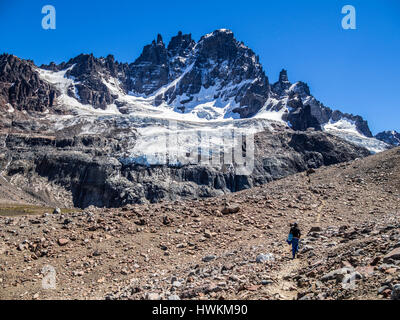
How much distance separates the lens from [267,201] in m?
26.5

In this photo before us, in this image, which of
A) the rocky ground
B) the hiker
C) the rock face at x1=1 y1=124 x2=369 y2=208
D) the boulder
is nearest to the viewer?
the boulder

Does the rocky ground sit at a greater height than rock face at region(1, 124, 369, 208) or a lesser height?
lesser

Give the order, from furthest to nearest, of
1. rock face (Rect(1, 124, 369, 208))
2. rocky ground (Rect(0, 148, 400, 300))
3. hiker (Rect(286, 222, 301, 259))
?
1. rock face (Rect(1, 124, 369, 208))
2. hiker (Rect(286, 222, 301, 259))
3. rocky ground (Rect(0, 148, 400, 300))

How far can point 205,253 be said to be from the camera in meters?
18.2

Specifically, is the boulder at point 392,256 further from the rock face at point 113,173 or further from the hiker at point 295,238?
the rock face at point 113,173

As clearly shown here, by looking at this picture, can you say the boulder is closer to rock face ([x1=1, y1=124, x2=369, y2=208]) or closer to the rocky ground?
the rocky ground

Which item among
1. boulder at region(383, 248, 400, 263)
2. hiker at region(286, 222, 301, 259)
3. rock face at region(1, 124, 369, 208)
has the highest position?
rock face at region(1, 124, 369, 208)

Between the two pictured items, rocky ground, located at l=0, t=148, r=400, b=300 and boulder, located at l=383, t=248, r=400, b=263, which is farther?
rocky ground, located at l=0, t=148, r=400, b=300

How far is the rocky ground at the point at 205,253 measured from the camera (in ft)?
37.7

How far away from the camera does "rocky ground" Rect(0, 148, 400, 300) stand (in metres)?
11.5

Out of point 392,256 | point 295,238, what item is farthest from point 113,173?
point 392,256

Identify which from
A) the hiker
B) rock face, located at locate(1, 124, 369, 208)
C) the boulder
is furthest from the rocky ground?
rock face, located at locate(1, 124, 369, 208)
